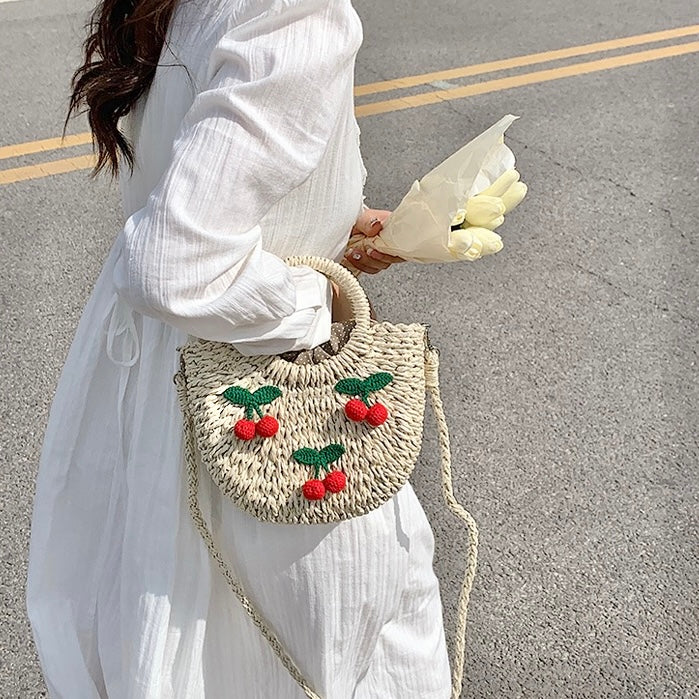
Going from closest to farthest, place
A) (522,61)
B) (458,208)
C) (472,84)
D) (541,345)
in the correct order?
(458,208) → (541,345) → (472,84) → (522,61)

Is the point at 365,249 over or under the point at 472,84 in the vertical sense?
over

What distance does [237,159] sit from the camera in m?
1.07

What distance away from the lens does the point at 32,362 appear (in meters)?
3.19

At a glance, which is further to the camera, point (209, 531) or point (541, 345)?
point (541, 345)

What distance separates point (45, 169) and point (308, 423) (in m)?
3.47

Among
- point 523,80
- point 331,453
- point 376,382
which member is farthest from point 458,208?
point 523,80

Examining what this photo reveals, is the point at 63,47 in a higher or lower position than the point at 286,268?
lower

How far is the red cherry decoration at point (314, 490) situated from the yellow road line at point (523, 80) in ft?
12.9

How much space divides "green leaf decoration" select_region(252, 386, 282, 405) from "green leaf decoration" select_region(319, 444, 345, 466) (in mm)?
93

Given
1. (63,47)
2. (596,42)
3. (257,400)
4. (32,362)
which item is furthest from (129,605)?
(596,42)

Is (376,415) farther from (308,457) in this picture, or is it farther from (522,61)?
(522,61)

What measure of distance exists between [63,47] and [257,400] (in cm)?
491

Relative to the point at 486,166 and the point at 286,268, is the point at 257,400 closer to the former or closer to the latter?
the point at 286,268

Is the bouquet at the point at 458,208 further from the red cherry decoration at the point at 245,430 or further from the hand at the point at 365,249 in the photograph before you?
the red cherry decoration at the point at 245,430
